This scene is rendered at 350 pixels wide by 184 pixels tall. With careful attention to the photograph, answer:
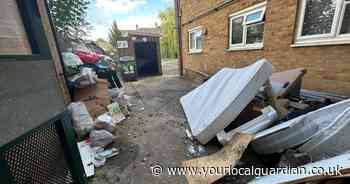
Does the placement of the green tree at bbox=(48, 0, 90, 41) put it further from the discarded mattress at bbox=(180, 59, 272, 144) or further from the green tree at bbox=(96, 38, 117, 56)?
the discarded mattress at bbox=(180, 59, 272, 144)

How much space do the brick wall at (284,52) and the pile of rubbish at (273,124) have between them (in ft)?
0.92

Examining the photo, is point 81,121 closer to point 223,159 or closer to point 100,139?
point 100,139

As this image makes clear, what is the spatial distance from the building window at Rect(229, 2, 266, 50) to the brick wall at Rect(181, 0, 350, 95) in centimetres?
14

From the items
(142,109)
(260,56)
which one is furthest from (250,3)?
(142,109)

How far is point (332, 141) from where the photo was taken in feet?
4.85

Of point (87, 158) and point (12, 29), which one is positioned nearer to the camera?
point (12, 29)

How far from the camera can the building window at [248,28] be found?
3.68 meters

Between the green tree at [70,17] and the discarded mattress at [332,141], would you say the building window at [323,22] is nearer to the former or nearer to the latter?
the discarded mattress at [332,141]

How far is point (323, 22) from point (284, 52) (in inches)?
29.5

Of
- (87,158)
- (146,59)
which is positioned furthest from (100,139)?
(146,59)

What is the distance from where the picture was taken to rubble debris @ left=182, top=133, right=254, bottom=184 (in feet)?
5.26

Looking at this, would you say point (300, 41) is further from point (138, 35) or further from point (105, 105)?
point (138, 35)

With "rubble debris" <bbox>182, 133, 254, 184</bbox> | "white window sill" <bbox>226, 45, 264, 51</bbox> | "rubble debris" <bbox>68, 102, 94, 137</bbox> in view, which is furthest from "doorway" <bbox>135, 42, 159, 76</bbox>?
"rubble debris" <bbox>182, 133, 254, 184</bbox>

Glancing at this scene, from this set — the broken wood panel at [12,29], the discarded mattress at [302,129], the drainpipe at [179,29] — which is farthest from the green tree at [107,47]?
the discarded mattress at [302,129]
